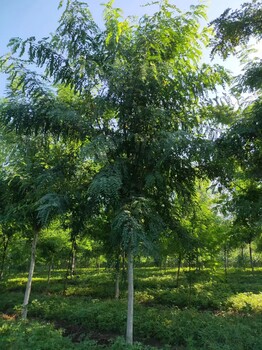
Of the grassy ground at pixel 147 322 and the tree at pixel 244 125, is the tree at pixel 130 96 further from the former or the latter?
the grassy ground at pixel 147 322

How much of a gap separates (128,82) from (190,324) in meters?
5.60

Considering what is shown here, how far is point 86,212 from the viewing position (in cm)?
571

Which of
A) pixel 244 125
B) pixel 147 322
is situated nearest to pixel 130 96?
pixel 244 125

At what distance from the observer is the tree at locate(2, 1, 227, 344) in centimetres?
541

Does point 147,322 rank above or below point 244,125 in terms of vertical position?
below

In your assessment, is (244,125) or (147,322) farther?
(147,322)

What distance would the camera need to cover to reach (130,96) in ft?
18.4

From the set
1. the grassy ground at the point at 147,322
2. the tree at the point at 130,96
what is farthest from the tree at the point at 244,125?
the grassy ground at the point at 147,322

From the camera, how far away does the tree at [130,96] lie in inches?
213

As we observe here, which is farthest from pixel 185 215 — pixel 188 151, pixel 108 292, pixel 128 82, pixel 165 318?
pixel 108 292

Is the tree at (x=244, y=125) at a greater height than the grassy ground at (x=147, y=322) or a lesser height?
greater

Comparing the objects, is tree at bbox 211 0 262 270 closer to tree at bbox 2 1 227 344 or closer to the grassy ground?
tree at bbox 2 1 227 344

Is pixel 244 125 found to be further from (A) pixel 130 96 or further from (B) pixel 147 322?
(B) pixel 147 322

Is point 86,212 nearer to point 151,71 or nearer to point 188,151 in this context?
point 188,151
